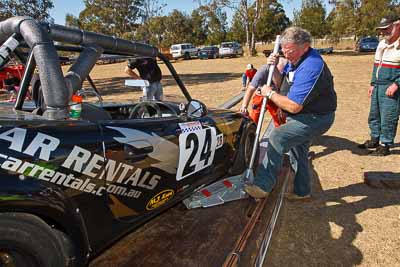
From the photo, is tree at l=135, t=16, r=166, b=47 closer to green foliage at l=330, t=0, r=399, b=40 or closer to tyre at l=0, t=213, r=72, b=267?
green foliage at l=330, t=0, r=399, b=40

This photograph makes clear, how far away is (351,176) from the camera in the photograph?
4617 millimetres

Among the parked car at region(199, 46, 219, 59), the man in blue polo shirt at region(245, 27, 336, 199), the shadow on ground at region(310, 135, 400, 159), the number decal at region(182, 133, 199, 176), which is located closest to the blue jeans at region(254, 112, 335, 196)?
the man in blue polo shirt at region(245, 27, 336, 199)

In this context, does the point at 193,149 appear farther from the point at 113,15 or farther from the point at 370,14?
the point at 113,15

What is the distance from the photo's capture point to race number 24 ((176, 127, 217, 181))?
2.57 m

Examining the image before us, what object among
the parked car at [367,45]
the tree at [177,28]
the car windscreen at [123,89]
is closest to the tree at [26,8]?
the car windscreen at [123,89]

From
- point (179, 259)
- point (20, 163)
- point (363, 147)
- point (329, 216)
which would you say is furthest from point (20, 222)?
point (363, 147)

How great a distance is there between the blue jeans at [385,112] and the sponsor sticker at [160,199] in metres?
4.03

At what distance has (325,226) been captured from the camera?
3.39 meters

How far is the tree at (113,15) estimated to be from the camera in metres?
57.0

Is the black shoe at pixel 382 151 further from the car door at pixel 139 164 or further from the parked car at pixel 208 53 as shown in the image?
the parked car at pixel 208 53

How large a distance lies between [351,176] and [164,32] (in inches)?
2340

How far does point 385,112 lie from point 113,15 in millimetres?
57841

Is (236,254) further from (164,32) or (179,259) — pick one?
(164,32)

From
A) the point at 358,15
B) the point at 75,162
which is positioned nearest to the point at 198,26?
the point at 358,15
